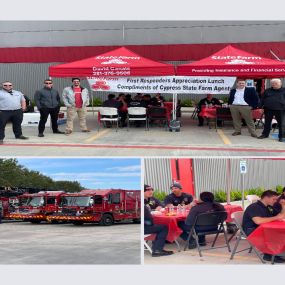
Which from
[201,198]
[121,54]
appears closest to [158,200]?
[201,198]

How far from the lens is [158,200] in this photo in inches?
296

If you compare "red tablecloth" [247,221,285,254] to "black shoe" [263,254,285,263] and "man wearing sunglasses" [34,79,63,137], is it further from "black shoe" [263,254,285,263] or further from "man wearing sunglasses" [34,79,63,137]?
"man wearing sunglasses" [34,79,63,137]

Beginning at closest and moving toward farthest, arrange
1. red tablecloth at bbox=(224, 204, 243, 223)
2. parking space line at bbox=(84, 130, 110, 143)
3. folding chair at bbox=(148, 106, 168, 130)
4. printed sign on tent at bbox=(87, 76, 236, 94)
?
1. red tablecloth at bbox=(224, 204, 243, 223)
2. parking space line at bbox=(84, 130, 110, 143)
3. printed sign on tent at bbox=(87, 76, 236, 94)
4. folding chair at bbox=(148, 106, 168, 130)

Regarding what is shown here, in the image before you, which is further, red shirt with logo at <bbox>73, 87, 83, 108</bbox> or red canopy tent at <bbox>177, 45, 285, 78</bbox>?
red shirt with logo at <bbox>73, 87, 83, 108</bbox>

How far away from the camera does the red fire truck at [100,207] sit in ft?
21.7

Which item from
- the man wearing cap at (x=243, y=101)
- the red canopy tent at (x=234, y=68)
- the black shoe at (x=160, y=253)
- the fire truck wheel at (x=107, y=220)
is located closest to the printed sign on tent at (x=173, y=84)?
the red canopy tent at (x=234, y=68)

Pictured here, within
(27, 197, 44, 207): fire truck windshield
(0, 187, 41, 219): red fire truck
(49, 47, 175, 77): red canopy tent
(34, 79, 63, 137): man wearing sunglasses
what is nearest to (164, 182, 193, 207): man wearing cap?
(27, 197, 44, 207): fire truck windshield

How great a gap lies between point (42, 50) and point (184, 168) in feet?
78.4

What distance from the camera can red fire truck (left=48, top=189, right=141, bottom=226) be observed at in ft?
21.7

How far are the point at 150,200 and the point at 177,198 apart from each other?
983mm

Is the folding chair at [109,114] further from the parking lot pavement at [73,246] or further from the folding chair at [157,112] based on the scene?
the parking lot pavement at [73,246]

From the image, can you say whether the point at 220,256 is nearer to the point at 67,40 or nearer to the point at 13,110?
the point at 13,110

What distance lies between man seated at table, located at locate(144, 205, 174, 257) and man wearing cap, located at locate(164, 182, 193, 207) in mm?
660

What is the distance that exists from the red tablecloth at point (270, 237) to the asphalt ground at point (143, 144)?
529 centimetres
